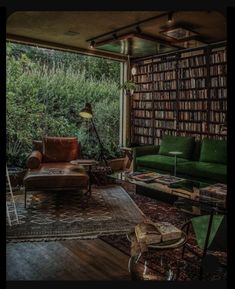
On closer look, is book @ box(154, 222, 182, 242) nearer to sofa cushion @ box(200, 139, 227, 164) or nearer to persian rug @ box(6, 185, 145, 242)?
persian rug @ box(6, 185, 145, 242)

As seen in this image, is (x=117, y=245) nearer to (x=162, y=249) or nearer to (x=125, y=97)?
(x=162, y=249)

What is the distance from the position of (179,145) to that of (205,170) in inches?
42.8

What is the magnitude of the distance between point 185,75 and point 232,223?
16.0 ft

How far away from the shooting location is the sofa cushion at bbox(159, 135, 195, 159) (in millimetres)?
5672

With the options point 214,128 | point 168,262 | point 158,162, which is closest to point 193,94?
point 214,128

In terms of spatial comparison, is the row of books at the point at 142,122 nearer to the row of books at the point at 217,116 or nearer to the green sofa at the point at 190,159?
the green sofa at the point at 190,159

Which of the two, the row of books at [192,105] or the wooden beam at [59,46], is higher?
the wooden beam at [59,46]

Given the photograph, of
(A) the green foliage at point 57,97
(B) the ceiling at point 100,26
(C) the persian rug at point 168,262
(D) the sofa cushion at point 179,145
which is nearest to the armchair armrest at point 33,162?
(A) the green foliage at point 57,97

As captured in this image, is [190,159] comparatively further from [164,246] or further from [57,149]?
[164,246]

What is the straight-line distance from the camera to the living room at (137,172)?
8.56 ft

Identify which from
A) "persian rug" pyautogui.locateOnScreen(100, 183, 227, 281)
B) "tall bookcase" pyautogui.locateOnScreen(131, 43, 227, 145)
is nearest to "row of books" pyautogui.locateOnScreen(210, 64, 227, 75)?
"tall bookcase" pyautogui.locateOnScreen(131, 43, 227, 145)

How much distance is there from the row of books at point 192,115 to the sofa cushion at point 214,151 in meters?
0.95
